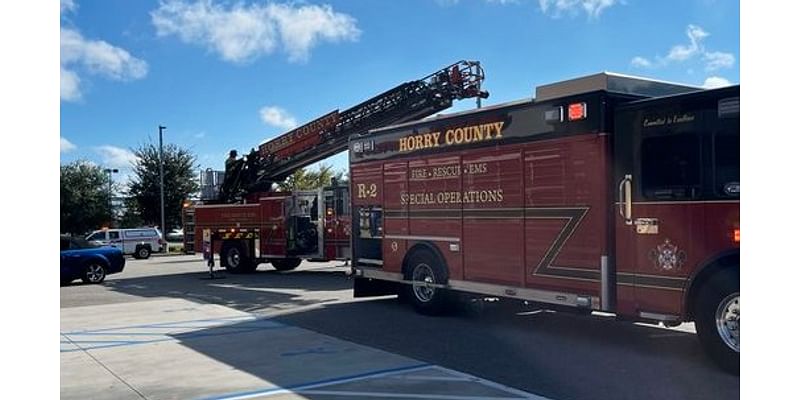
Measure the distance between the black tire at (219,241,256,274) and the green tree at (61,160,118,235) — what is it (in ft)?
103

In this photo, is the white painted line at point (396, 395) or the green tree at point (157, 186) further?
the green tree at point (157, 186)

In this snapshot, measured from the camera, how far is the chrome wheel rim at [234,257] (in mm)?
22328

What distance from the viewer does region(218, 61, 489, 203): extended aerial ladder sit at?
1925cm

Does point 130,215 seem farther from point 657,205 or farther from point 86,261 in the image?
point 657,205

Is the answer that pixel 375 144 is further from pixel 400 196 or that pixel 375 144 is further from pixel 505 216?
pixel 505 216

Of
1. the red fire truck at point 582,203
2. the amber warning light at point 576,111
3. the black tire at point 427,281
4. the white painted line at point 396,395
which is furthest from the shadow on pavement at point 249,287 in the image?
the amber warning light at point 576,111

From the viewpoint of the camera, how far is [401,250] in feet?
39.2

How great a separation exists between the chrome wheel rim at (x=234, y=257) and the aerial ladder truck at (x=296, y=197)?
0.03 metres

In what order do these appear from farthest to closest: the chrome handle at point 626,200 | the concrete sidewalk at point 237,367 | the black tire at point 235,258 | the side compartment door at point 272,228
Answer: the black tire at point 235,258 < the side compartment door at point 272,228 < the chrome handle at point 626,200 < the concrete sidewalk at point 237,367

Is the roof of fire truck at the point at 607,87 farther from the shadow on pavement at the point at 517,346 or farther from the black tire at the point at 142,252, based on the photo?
the black tire at the point at 142,252

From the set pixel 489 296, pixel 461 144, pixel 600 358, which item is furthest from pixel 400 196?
pixel 600 358

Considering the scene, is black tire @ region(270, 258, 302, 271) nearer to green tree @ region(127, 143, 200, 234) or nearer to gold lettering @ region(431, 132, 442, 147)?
gold lettering @ region(431, 132, 442, 147)

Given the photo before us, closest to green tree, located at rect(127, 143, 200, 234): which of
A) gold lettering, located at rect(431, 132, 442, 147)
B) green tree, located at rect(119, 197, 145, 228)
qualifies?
green tree, located at rect(119, 197, 145, 228)

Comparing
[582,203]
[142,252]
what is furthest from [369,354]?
[142,252]
